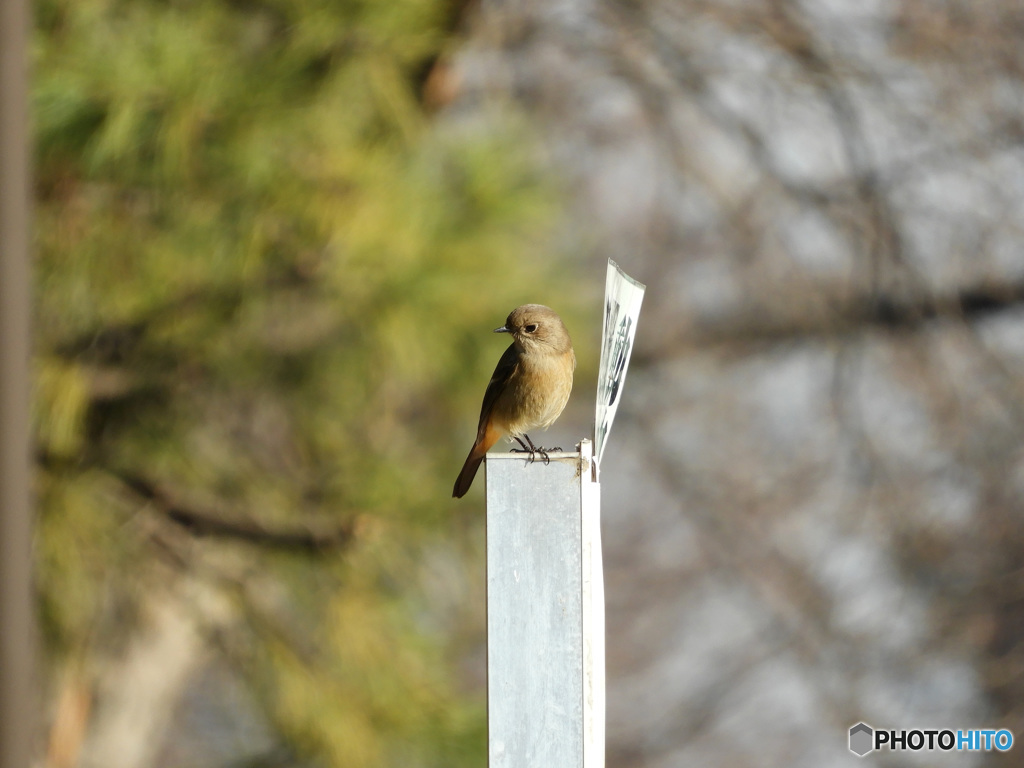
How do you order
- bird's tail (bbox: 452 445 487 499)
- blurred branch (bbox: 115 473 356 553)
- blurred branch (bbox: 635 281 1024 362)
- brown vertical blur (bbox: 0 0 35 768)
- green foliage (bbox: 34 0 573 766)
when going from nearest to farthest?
A: 1. brown vertical blur (bbox: 0 0 35 768)
2. bird's tail (bbox: 452 445 487 499)
3. green foliage (bbox: 34 0 573 766)
4. blurred branch (bbox: 115 473 356 553)
5. blurred branch (bbox: 635 281 1024 362)

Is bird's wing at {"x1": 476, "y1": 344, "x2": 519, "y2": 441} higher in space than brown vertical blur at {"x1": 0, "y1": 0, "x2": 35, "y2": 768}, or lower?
higher

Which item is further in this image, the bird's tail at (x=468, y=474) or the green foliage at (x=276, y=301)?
the green foliage at (x=276, y=301)

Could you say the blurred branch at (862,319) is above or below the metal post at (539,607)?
above

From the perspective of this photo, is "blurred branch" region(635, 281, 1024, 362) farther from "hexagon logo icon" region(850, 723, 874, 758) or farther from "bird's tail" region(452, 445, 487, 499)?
"bird's tail" region(452, 445, 487, 499)

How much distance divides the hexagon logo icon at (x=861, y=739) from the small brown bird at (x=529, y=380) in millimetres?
2769

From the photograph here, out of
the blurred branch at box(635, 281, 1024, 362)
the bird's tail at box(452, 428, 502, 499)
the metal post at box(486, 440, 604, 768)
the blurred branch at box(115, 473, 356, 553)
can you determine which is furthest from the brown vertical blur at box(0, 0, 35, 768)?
the blurred branch at box(635, 281, 1024, 362)

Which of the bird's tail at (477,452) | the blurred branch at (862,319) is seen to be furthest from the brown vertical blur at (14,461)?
the blurred branch at (862,319)

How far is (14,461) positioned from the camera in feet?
2.90

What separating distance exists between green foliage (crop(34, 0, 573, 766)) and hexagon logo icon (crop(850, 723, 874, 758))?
89.3 inches

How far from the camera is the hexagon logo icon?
4.02 metres

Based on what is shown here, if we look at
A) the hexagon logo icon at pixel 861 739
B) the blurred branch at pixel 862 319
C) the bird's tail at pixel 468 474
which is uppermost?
the blurred branch at pixel 862 319

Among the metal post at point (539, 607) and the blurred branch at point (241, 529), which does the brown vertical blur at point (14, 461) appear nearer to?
the metal post at point (539, 607)

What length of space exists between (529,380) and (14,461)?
105 cm

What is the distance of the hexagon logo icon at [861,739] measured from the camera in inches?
158
